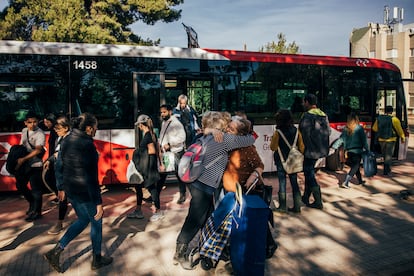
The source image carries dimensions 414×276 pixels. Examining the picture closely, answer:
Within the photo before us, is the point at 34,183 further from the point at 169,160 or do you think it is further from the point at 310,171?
the point at 310,171

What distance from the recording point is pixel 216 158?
437 centimetres

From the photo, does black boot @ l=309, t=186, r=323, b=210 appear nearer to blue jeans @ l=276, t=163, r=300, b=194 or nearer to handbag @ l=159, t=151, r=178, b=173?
blue jeans @ l=276, t=163, r=300, b=194

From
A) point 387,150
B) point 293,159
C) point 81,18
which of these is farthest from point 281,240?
point 81,18

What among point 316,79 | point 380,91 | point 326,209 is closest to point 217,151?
point 326,209

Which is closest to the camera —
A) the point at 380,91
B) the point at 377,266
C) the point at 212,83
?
the point at 377,266

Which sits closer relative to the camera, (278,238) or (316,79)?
(278,238)

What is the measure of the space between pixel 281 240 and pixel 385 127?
5.99m

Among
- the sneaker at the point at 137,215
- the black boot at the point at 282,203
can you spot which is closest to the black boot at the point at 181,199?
the sneaker at the point at 137,215

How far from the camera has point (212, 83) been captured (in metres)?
9.50

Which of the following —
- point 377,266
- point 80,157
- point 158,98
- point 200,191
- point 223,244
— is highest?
point 158,98

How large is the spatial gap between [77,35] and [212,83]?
14593 mm

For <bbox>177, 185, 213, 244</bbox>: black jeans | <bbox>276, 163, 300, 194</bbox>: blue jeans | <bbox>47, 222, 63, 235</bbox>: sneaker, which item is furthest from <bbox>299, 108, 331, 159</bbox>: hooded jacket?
<bbox>47, 222, 63, 235</bbox>: sneaker

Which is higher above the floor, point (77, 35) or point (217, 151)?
point (77, 35)

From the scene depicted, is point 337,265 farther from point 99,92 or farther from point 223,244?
point 99,92
